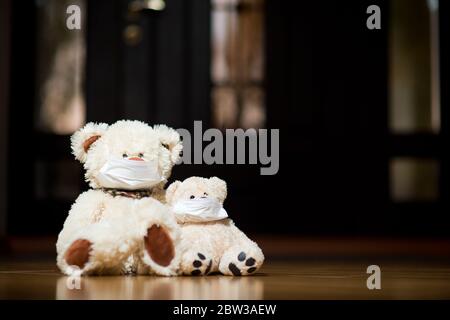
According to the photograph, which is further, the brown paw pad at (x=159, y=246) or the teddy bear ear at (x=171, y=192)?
the teddy bear ear at (x=171, y=192)

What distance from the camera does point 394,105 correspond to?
15.2 ft

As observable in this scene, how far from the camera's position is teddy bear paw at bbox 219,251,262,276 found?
1497 millimetres

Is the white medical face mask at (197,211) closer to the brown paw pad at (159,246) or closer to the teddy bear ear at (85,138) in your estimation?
the brown paw pad at (159,246)

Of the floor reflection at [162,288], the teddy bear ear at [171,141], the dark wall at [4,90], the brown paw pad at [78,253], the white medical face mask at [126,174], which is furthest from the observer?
the dark wall at [4,90]

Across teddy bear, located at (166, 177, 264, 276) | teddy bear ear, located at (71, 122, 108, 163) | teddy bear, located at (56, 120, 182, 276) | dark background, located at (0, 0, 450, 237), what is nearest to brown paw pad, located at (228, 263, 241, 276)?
teddy bear, located at (166, 177, 264, 276)

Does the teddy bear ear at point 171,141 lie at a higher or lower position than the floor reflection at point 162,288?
higher

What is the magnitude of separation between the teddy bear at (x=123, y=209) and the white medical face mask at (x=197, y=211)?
0.04 metres

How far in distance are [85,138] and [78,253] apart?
1.05 ft

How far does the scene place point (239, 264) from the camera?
150 centimetres

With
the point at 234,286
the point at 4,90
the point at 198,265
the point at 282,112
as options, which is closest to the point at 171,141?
the point at 198,265

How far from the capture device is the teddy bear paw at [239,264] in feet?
4.91

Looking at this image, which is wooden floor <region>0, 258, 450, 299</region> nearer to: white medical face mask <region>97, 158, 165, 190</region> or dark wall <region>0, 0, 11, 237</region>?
white medical face mask <region>97, 158, 165, 190</region>

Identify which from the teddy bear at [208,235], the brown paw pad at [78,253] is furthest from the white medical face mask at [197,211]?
the brown paw pad at [78,253]
